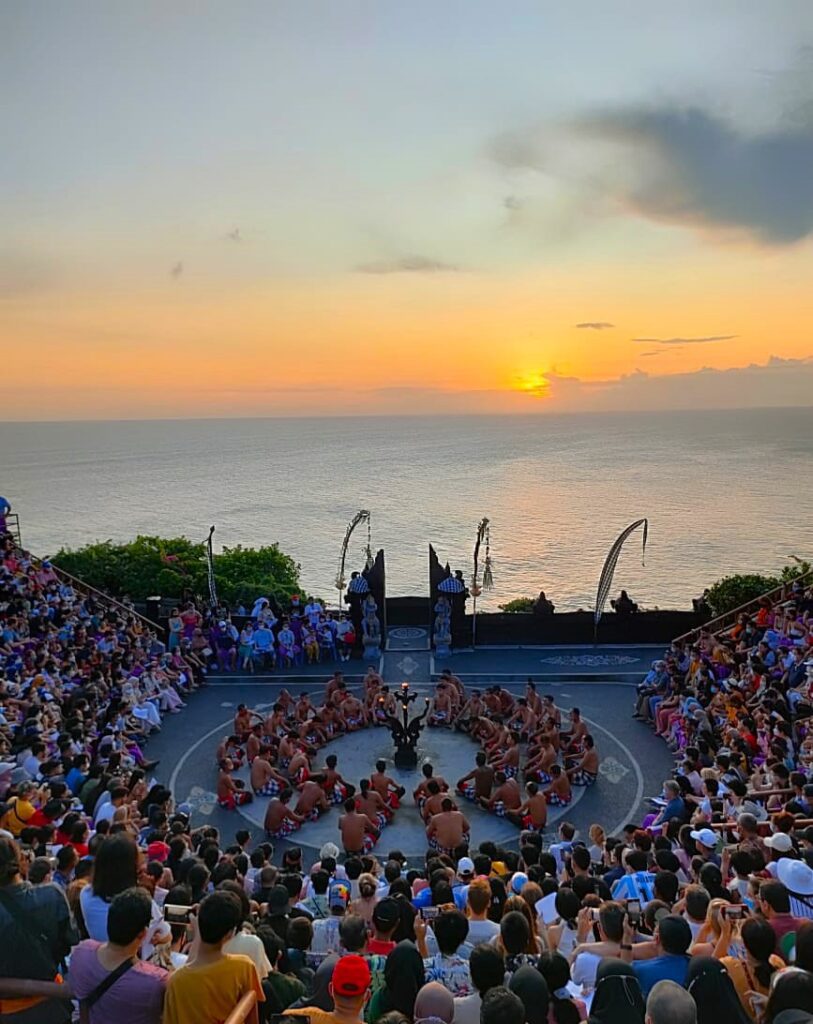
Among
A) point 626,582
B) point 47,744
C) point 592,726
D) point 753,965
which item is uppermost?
point 753,965

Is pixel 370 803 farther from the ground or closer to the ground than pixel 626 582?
farther from the ground

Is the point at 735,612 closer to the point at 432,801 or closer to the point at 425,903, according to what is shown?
the point at 432,801

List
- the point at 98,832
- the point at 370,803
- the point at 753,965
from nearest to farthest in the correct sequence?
→ the point at 753,965 < the point at 98,832 < the point at 370,803

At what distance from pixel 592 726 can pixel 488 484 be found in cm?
13616

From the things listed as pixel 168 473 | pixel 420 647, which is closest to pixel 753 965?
pixel 420 647

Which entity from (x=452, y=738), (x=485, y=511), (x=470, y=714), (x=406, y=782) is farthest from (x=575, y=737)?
(x=485, y=511)

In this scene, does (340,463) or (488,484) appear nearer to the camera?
(488,484)

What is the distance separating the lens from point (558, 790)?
13195 mm

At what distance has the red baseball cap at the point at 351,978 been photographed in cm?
425

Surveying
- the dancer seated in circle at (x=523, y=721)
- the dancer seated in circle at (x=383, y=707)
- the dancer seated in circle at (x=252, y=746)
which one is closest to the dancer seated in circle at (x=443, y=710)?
the dancer seated in circle at (x=383, y=707)

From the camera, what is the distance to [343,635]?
21625 mm

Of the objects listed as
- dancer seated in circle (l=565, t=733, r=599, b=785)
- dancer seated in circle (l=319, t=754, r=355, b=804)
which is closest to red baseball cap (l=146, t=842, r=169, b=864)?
dancer seated in circle (l=319, t=754, r=355, b=804)

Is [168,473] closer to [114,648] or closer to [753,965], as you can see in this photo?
[114,648]

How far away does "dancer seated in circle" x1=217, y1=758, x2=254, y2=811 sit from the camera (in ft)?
43.7
